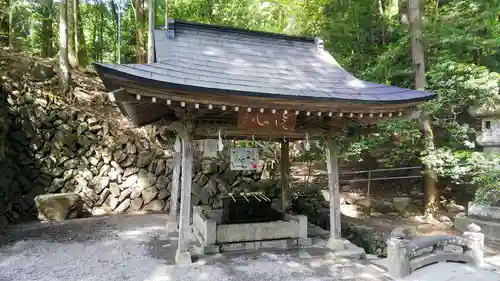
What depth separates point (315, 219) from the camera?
10125mm

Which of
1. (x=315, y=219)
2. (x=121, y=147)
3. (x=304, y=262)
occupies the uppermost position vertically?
(x=121, y=147)

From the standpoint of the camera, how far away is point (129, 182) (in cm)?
1021

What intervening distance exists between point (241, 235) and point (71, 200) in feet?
18.5

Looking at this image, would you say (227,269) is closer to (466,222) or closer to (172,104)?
(172,104)

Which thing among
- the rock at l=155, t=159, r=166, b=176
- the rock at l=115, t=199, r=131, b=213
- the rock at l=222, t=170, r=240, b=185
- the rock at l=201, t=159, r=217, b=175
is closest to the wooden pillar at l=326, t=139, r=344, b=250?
the rock at l=222, t=170, r=240, b=185

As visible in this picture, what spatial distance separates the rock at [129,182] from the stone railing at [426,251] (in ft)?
26.6

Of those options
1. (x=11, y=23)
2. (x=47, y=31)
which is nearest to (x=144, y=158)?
(x=11, y=23)

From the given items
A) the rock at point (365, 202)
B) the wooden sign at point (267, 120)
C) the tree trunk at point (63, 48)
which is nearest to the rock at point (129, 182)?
the tree trunk at point (63, 48)

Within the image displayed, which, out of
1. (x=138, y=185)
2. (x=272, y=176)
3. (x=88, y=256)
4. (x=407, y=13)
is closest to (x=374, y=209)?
(x=272, y=176)

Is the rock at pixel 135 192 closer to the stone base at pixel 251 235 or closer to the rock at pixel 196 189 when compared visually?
the rock at pixel 196 189

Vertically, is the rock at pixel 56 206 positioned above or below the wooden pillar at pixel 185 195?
below

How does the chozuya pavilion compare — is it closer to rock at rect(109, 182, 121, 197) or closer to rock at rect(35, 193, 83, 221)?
rock at rect(35, 193, 83, 221)

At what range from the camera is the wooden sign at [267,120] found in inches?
210

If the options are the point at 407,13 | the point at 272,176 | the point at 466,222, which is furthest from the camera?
the point at 272,176
